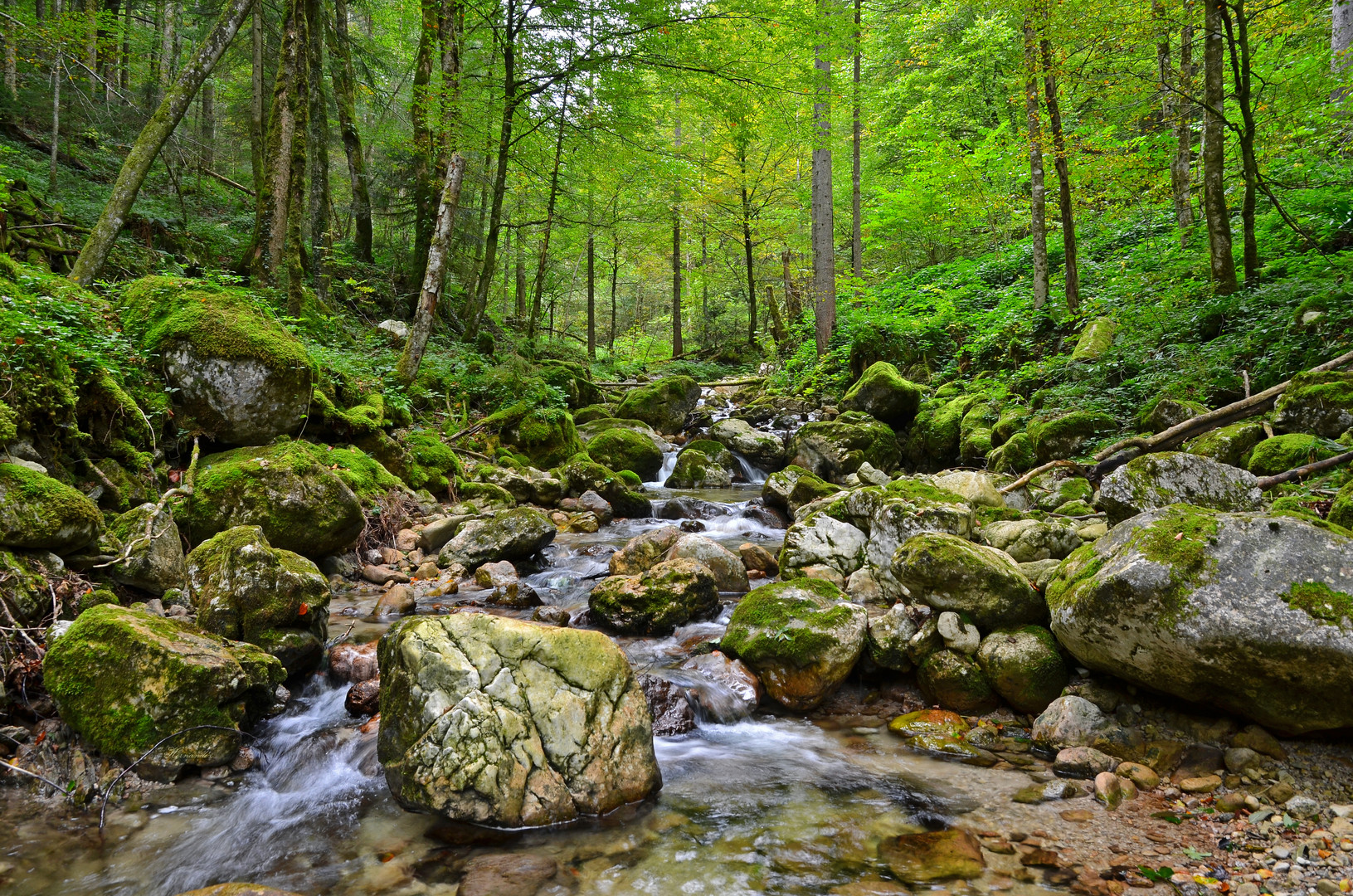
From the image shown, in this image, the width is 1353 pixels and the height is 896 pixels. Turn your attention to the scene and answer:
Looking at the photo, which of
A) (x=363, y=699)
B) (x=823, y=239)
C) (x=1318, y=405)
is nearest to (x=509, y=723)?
(x=363, y=699)

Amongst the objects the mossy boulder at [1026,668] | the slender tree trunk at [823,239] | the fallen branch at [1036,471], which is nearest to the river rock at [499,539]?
the mossy boulder at [1026,668]

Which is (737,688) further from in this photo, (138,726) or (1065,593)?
(138,726)

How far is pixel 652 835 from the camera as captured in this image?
3.39 m

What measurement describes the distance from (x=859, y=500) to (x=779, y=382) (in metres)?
11.2

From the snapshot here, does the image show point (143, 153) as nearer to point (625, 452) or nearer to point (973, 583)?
point (625, 452)

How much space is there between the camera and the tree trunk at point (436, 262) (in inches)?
412

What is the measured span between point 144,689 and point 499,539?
174 inches

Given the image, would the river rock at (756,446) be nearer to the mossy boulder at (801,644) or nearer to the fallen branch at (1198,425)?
the fallen branch at (1198,425)

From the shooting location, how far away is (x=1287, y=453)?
17.0 ft

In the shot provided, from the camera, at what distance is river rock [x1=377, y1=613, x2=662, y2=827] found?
11.1 feet

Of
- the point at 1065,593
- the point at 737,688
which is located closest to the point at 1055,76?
the point at 1065,593

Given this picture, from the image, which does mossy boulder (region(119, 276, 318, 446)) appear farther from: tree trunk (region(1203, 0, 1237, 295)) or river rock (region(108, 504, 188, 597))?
tree trunk (region(1203, 0, 1237, 295))

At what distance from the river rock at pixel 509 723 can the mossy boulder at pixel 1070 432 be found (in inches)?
264

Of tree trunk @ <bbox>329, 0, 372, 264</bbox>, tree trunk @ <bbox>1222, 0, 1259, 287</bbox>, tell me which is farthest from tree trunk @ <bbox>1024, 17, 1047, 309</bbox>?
tree trunk @ <bbox>329, 0, 372, 264</bbox>
